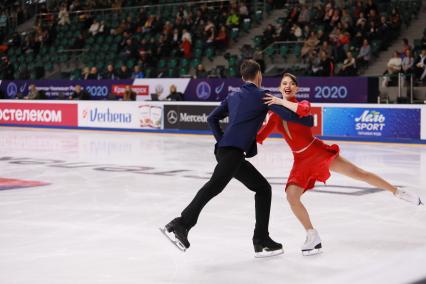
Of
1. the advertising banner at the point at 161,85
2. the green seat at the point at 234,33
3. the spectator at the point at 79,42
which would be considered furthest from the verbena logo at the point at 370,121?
the spectator at the point at 79,42

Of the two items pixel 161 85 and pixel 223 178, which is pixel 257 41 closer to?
pixel 161 85

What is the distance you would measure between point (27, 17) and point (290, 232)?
31163mm

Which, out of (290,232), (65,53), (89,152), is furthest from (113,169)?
(65,53)

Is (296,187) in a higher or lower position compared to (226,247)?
higher

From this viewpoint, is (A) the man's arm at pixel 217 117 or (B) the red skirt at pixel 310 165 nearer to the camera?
(A) the man's arm at pixel 217 117

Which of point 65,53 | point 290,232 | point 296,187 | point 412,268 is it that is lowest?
point 290,232

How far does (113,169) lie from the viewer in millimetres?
11727

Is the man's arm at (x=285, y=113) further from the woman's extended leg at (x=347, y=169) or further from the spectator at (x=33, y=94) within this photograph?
the spectator at (x=33, y=94)

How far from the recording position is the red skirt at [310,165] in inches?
210

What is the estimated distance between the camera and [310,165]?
534 centimetres

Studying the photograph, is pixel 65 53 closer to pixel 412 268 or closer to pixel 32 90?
pixel 32 90

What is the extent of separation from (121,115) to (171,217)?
14040 mm

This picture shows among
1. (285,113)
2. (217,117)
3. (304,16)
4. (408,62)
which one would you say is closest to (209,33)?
(304,16)

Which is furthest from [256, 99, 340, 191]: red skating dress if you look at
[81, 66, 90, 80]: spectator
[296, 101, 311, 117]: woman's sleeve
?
[81, 66, 90, 80]: spectator
